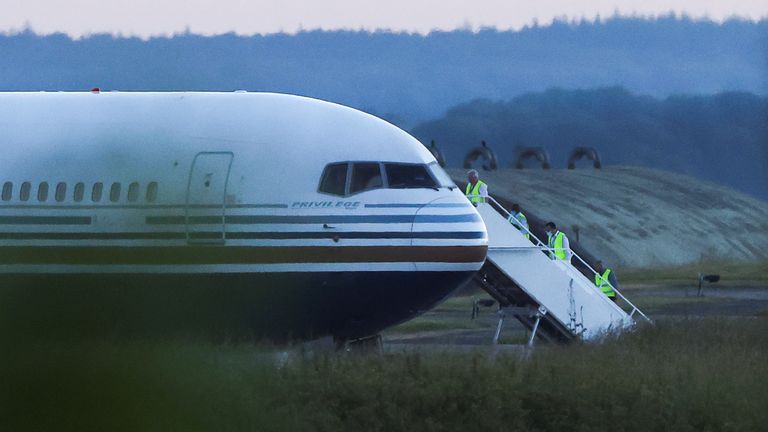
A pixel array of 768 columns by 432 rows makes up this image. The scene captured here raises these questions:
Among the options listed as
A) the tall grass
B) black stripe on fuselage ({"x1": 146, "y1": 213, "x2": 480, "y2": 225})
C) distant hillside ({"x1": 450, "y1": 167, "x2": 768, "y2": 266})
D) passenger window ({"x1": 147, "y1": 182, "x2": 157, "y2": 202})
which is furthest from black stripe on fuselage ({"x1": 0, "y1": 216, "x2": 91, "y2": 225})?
distant hillside ({"x1": 450, "y1": 167, "x2": 768, "y2": 266})

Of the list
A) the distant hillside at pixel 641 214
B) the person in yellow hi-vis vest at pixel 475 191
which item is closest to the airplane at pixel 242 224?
the person in yellow hi-vis vest at pixel 475 191

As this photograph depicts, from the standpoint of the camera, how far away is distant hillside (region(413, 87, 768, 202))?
2880cm

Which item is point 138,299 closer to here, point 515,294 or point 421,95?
point 421,95

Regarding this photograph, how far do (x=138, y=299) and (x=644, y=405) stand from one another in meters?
7.66

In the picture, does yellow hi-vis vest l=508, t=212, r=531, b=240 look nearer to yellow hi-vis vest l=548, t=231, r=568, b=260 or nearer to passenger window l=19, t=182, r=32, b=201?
yellow hi-vis vest l=548, t=231, r=568, b=260

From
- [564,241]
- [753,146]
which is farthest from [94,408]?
[753,146]

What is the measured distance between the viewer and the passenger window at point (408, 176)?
24.2 m

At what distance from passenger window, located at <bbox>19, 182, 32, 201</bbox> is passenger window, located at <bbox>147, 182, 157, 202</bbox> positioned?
1.96 metres

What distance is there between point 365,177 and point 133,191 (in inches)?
132

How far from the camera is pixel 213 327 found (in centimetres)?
2397

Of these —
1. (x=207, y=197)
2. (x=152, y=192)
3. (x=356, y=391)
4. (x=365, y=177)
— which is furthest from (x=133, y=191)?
(x=356, y=391)

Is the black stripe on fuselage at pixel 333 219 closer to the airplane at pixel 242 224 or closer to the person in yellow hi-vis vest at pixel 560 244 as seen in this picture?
the airplane at pixel 242 224

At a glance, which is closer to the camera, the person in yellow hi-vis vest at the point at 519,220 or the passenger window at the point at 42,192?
the passenger window at the point at 42,192

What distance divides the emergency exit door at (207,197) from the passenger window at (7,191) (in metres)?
2.83
